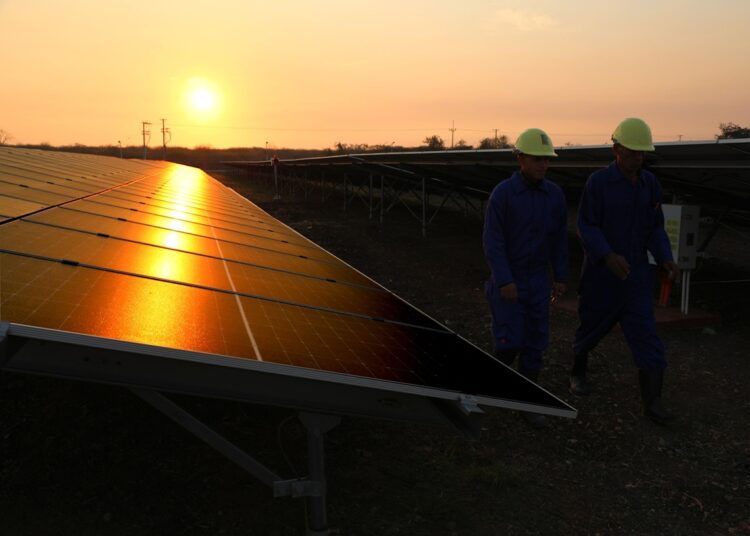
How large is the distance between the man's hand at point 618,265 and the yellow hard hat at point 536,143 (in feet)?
3.09

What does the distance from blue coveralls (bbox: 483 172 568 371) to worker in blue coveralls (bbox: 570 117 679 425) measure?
0.40 m

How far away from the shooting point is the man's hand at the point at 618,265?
4535 mm

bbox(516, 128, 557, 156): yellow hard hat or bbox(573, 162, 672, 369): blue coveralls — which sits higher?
bbox(516, 128, 557, 156): yellow hard hat

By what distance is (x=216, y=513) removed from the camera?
3344mm

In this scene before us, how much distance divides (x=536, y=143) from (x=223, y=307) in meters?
2.82

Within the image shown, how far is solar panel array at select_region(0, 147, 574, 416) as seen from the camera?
6.74 feet

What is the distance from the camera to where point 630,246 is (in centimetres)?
469

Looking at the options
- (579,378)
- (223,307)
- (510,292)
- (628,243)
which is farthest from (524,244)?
(223,307)

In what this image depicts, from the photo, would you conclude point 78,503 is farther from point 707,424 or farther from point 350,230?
point 350,230

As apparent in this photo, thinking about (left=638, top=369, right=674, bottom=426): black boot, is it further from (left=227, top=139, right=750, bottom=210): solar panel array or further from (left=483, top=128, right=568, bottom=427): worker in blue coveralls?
(left=227, top=139, right=750, bottom=210): solar panel array

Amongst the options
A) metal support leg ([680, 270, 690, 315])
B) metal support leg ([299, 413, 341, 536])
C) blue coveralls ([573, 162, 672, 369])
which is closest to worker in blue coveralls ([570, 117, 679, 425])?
blue coveralls ([573, 162, 672, 369])

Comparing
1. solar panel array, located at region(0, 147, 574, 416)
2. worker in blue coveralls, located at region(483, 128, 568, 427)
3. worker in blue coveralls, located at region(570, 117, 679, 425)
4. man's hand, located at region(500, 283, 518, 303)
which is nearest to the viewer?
solar panel array, located at region(0, 147, 574, 416)

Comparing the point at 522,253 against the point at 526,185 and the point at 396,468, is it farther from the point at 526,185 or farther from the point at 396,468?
the point at 396,468

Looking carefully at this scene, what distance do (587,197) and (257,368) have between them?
3.65 meters
